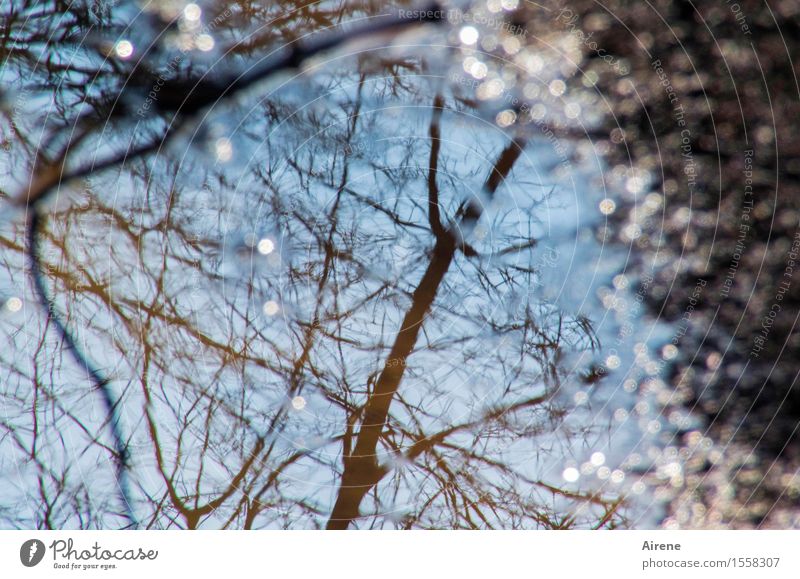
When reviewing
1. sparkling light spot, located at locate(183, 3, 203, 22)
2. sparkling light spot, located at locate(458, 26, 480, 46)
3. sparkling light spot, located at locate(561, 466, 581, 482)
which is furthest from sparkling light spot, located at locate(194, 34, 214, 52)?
sparkling light spot, located at locate(561, 466, 581, 482)

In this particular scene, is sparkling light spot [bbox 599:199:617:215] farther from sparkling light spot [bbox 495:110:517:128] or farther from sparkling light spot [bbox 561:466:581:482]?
sparkling light spot [bbox 561:466:581:482]

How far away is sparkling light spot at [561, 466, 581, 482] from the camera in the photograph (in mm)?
566

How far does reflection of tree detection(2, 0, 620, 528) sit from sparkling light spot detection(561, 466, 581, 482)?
2 cm

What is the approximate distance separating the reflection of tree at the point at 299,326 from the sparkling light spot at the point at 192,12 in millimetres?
33

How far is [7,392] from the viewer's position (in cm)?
54

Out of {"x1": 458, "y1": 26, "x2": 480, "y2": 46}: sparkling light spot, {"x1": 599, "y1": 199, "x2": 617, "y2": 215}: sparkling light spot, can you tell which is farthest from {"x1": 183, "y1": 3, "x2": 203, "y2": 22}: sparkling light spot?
{"x1": 599, "y1": 199, "x2": 617, "y2": 215}: sparkling light spot

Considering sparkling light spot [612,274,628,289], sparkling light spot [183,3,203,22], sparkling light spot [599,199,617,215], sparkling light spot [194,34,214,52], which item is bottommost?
sparkling light spot [612,274,628,289]

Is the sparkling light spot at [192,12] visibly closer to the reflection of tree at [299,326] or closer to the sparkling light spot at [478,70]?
the reflection of tree at [299,326]

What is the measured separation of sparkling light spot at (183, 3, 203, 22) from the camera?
555 mm

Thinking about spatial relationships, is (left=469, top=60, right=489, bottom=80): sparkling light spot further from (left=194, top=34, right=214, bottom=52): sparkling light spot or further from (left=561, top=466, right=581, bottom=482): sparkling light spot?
(left=561, top=466, right=581, bottom=482): sparkling light spot

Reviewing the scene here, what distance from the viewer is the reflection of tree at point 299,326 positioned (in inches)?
21.6

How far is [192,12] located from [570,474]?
0.60m

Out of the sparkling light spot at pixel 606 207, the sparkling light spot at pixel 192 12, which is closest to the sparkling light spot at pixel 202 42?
the sparkling light spot at pixel 192 12

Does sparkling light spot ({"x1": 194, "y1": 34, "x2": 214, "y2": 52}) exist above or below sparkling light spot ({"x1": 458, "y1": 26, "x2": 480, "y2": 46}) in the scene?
above
